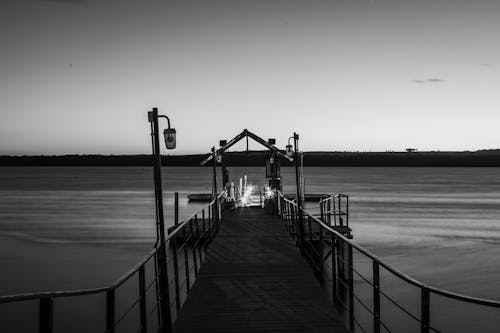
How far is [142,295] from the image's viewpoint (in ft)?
17.6

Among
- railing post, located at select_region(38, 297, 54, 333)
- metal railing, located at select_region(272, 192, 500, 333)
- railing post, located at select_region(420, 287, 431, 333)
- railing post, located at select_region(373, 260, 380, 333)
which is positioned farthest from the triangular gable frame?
railing post, located at select_region(38, 297, 54, 333)

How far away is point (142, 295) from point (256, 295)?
95.5 inches

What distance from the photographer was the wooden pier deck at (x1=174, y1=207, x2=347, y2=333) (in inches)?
238

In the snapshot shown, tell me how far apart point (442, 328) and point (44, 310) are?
1229 centimetres

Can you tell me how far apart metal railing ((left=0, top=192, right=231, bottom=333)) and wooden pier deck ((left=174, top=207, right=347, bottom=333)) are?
1.31ft

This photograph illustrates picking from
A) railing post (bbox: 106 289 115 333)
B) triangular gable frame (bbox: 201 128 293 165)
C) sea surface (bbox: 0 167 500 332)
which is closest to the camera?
railing post (bbox: 106 289 115 333)

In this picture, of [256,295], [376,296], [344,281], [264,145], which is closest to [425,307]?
[376,296]

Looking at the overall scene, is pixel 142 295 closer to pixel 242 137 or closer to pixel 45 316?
pixel 45 316

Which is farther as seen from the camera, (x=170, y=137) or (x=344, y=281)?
(x=344, y=281)

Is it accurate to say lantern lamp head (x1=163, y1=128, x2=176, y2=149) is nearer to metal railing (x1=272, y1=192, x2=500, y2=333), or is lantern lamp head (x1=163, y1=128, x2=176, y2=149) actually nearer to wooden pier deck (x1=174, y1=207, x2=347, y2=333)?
wooden pier deck (x1=174, y1=207, x2=347, y2=333)

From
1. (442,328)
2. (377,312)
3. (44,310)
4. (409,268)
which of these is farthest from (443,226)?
(44,310)

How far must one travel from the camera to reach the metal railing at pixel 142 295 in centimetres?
320

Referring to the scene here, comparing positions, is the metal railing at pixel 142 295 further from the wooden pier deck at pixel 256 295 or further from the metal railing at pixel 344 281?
the metal railing at pixel 344 281

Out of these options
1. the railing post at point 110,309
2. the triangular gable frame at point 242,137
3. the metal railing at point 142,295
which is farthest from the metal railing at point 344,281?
the railing post at point 110,309
